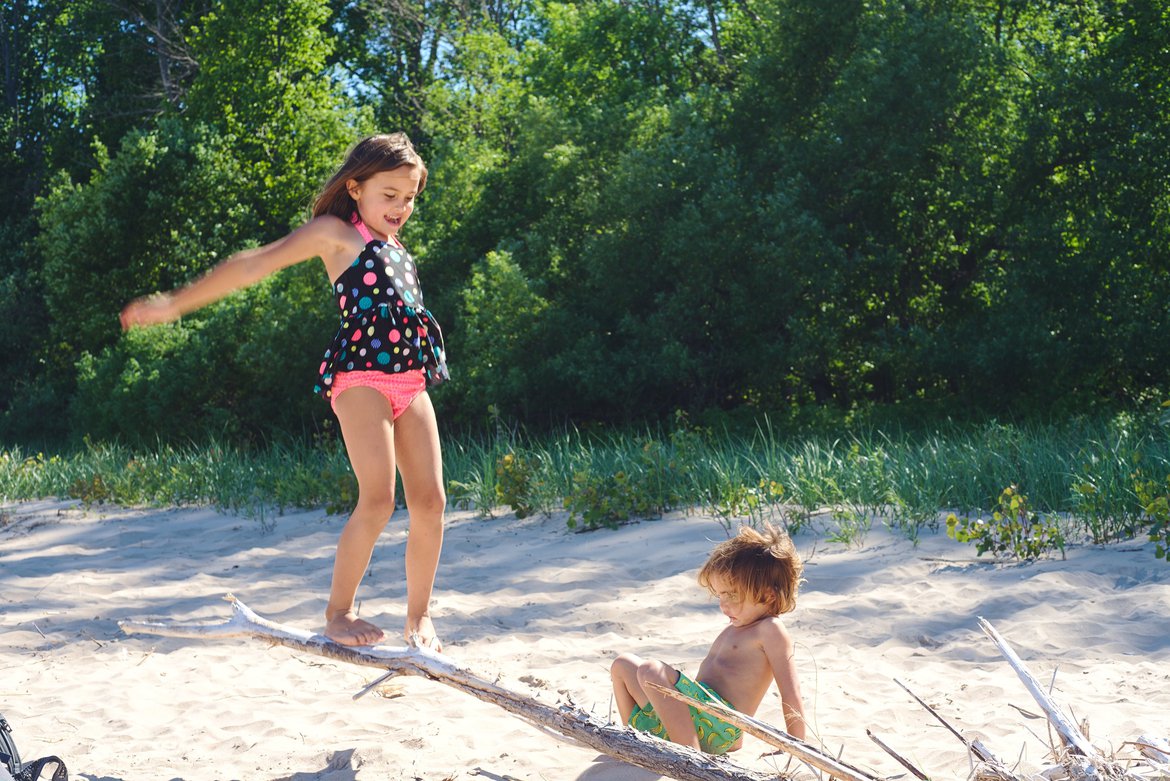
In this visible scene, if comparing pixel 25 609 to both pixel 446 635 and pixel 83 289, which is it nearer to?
pixel 446 635

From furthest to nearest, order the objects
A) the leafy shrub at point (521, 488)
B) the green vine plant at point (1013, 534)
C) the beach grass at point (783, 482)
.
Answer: the leafy shrub at point (521, 488) → the beach grass at point (783, 482) → the green vine plant at point (1013, 534)

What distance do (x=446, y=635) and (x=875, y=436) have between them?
7.08 metres

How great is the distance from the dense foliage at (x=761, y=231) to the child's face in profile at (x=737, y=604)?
9.14 metres

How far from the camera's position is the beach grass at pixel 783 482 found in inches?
248

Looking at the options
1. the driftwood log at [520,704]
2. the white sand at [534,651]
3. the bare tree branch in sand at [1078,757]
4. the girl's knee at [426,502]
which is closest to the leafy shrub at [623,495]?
the white sand at [534,651]

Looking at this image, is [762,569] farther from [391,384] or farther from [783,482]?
[783,482]

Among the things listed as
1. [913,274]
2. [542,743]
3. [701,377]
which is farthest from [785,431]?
[542,743]

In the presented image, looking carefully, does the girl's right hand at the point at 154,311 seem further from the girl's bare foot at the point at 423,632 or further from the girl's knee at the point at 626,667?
the girl's knee at the point at 626,667

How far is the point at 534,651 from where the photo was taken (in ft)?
15.9

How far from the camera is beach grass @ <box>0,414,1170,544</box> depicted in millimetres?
6293

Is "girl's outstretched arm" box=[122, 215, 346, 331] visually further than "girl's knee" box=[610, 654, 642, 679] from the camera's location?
Yes

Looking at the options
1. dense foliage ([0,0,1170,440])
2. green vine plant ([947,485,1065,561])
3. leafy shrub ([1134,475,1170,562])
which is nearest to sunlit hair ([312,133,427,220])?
green vine plant ([947,485,1065,561])

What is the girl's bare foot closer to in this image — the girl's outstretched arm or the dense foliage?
the girl's outstretched arm

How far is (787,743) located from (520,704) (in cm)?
80
